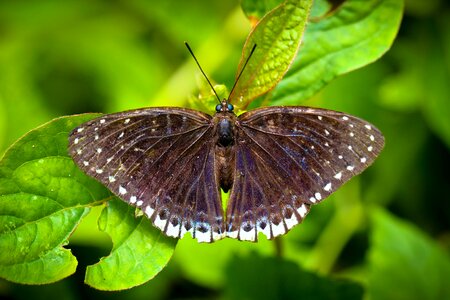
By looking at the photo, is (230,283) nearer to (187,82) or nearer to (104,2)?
(187,82)

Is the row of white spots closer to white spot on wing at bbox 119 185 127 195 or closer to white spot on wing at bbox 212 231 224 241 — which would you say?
white spot on wing at bbox 212 231 224 241

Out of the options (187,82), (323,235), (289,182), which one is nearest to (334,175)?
(289,182)

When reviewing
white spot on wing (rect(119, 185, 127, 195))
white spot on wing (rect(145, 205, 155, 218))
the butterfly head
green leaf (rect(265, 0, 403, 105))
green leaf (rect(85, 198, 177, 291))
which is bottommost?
green leaf (rect(85, 198, 177, 291))

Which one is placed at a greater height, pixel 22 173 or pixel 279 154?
pixel 279 154

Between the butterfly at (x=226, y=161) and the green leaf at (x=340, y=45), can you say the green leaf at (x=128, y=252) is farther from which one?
the green leaf at (x=340, y=45)

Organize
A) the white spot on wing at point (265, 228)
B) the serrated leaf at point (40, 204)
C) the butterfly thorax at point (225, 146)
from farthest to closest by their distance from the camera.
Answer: the butterfly thorax at point (225, 146) < the white spot on wing at point (265, 228) < the serrated leaf at point (40, 204)

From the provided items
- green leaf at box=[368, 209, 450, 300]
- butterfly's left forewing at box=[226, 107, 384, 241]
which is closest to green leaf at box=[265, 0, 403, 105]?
butterfly's left forewing at box=[226, 107, 384, 241]

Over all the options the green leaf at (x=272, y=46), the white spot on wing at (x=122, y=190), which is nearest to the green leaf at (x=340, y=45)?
the green leaf at (x=272, y=46)
